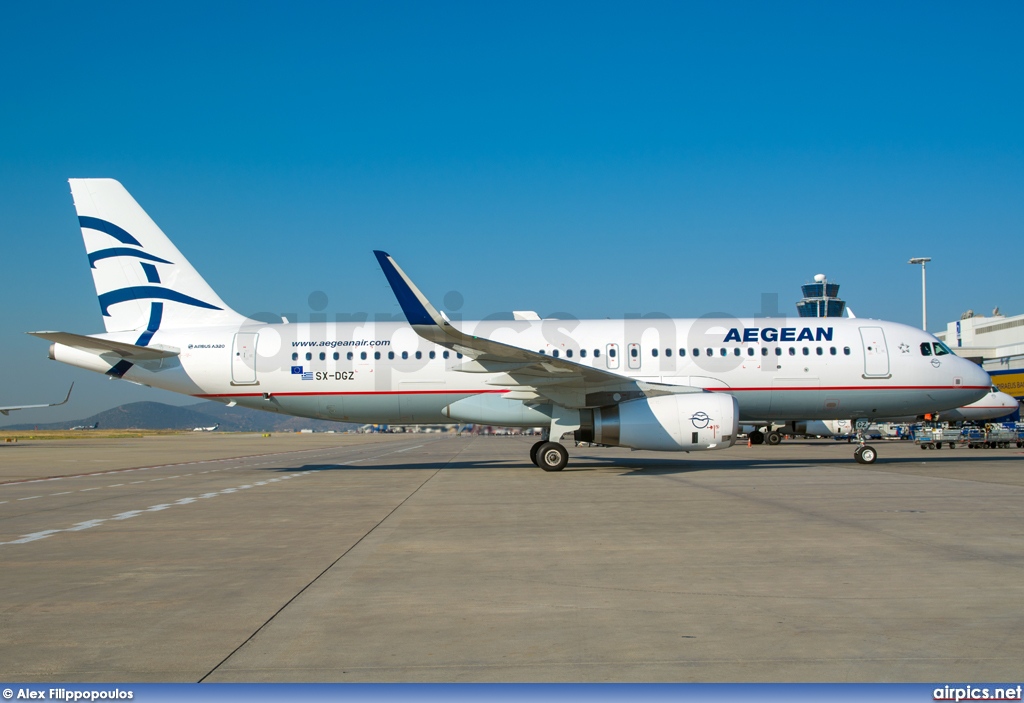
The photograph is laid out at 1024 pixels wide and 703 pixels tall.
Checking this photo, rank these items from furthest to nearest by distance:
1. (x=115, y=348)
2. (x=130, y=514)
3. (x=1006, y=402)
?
(x=1006, y=402)
(x=115, y=348)
(x=130, y=514)

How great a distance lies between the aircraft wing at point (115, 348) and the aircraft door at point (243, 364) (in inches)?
57.8

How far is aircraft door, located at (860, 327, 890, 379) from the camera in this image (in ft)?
69.3

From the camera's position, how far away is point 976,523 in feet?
32.2

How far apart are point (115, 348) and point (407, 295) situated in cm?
849

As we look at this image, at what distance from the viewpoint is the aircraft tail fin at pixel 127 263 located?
22.0 meters

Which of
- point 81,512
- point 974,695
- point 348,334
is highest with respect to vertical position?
point 348,334

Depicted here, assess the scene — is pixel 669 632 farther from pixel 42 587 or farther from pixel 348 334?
pixel 348 334

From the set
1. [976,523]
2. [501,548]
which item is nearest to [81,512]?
[501,548]

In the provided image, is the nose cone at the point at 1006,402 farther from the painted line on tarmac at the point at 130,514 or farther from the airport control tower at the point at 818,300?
the airport control tower at the point at 818,300

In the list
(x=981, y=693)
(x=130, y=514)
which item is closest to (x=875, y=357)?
(x=130, y=514)

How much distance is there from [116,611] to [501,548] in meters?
3.82

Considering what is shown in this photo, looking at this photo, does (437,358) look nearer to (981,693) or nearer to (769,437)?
(981,693)

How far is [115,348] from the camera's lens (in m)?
20.7

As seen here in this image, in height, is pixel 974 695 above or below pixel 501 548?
above
